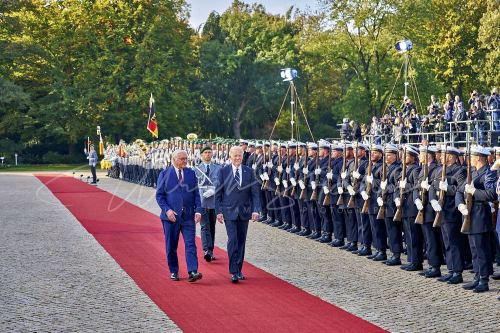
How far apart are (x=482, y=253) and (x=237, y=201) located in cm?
350

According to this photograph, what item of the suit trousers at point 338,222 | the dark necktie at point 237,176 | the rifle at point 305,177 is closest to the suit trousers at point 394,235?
the suit trousers at point 338,222

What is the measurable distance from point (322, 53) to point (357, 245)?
51523 mm

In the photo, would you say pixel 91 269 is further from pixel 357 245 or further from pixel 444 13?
pixel 444 13

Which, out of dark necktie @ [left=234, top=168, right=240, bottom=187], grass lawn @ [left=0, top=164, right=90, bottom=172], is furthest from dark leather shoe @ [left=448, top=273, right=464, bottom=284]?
grass lawn @ [left=0, top=164, right=90, bottom=172]

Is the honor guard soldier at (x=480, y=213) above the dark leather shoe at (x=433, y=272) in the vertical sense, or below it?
above

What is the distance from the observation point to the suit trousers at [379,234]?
1417 cm

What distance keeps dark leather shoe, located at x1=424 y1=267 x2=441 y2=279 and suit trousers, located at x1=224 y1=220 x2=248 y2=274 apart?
8.95 feet

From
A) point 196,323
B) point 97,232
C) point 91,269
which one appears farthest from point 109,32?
point 196,323

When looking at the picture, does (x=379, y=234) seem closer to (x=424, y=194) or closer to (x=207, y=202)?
(x=424, y=194)

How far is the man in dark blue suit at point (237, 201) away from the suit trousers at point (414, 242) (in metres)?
2.54

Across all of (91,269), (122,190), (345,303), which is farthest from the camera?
(122,190)

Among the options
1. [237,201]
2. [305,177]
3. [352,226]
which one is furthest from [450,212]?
[305,177]

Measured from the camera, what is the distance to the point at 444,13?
6303 centimetres

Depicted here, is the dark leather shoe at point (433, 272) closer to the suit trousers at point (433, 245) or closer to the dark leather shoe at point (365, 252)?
the suit trousers at point (433, 245)
